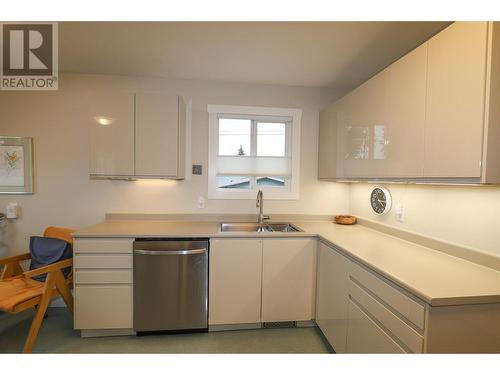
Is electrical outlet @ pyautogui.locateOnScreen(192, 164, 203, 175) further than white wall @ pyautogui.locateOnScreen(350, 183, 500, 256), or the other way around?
electrical outlet @ pyautogui.locateOnScreen(192, 164, 203, 175)

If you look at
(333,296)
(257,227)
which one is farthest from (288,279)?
(257,227)

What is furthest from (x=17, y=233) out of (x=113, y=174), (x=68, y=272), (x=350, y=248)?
(x=350, y=248)

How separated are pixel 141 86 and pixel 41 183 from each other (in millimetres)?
1428

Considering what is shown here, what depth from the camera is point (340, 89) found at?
8.77 ft

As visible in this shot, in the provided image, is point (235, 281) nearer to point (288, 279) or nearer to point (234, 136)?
point (288, 279)

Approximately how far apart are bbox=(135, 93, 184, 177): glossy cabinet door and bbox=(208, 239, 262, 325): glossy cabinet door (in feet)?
2.85

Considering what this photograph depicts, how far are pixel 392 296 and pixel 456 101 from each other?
98cm

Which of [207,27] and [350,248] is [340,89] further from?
[350,248]

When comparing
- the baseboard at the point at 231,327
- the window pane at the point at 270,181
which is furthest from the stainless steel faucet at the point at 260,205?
the baseboard at the point at 231,327

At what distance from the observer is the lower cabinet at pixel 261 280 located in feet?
6.59

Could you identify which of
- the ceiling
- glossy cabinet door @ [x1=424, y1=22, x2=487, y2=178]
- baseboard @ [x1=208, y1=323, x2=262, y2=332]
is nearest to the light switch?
the ceiling

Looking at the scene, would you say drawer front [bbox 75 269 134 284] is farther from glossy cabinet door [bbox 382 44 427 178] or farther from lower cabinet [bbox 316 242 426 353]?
glossy cabinet door [bbox 382 44 427 178]

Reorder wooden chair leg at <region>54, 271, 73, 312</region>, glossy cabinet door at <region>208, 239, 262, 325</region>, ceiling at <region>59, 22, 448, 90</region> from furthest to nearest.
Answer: glossy cabinet door at <region>208, 239, 262, 325</region> → wooden chair leg at <region>54, 271, 73, 312</region> → ceiling at <region>59, 22, 448, 90</region>

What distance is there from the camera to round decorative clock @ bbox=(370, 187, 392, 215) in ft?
6.80
